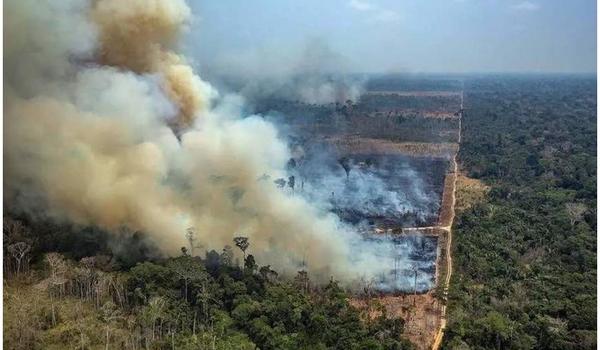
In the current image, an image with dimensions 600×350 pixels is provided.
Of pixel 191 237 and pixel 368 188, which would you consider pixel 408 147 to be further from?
pixel 191 237

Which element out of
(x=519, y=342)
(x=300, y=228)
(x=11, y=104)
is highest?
(x=11, y=104)

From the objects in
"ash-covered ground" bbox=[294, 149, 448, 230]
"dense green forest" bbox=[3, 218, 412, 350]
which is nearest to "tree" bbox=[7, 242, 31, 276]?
"dense green forest" bbox=[3, 218, 412, 350]

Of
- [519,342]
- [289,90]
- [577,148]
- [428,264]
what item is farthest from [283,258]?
[577,148]

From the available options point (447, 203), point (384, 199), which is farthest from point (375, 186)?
point (447, 203)

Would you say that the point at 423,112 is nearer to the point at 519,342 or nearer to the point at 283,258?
the point at 283,258

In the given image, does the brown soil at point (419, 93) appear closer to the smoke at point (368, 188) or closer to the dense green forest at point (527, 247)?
the dense green forest at point (527, 247)

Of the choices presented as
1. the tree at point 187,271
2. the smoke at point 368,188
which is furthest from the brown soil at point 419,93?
the tree at point 187,271
